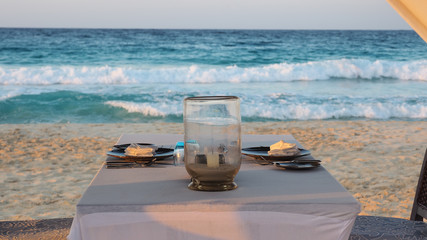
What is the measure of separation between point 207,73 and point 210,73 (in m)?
0.06

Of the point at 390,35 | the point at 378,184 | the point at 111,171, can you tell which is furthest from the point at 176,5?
the point at 111,171

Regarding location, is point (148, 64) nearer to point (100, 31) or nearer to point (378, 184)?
point (100, 31)

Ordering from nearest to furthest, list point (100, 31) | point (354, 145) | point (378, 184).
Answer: point (378, 184) < point (354, 145) < point (100, 31)

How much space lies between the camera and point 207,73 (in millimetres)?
10367

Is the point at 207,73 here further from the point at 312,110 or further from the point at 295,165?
the point at 295,165

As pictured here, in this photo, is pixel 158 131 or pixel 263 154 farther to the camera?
pixel 158 131

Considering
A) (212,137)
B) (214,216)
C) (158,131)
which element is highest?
(212,137)

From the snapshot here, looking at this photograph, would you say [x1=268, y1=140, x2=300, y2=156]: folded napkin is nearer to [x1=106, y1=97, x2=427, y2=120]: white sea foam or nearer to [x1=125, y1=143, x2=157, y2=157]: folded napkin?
[x1=125, y1=143, x2=157, y2=157]: folded napkin

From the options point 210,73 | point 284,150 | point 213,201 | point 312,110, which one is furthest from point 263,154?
point 210,73

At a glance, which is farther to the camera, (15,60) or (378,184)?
(15,60)

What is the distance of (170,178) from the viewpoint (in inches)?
49.6

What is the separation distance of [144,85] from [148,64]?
184 cm

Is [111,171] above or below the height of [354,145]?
above

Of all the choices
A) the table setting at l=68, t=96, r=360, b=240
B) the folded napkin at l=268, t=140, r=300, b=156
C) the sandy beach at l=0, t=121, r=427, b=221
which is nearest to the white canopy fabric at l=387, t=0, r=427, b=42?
the sandy beach at l=0, t=121, r=427, b=221
